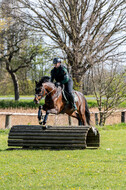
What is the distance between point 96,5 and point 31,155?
1726 cm

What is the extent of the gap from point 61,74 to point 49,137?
2.16 meters

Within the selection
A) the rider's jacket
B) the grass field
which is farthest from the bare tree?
the grass field

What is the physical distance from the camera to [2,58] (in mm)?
34812

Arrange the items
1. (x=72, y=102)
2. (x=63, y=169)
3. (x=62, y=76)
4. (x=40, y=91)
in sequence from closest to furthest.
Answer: (x=63, y=169) < (x=40, y=91) < (x=62, y=76) < (x=72, y=102)

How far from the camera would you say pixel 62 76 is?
1120 cm

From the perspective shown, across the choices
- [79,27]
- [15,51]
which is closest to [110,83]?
[79,27]

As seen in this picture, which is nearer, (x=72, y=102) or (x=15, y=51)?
(x=72, y=102)

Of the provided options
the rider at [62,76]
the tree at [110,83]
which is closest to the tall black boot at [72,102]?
the rider at [62,76]

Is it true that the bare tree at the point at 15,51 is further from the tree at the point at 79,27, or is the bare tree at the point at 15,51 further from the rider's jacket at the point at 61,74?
the rider's jacket at the point at 61,74

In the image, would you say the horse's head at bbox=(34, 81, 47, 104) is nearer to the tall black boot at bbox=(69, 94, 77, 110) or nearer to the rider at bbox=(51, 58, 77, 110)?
the rider at bbox=(51, 58, 77, 110)

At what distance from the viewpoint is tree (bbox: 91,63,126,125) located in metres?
20.4

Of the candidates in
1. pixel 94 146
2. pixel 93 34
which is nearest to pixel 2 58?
pixel 93 34

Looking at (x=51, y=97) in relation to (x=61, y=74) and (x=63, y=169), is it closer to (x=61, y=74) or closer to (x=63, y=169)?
(x=61, y=74)

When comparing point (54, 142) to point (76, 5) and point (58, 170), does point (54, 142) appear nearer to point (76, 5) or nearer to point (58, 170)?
point (58, 170)
